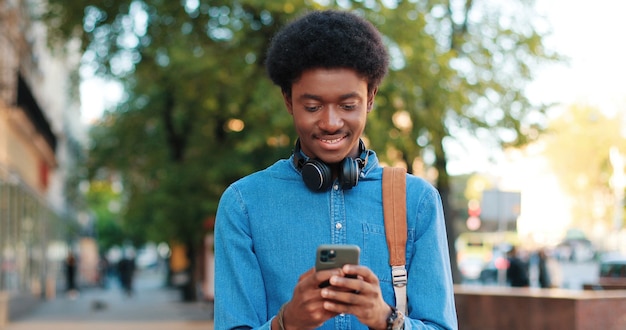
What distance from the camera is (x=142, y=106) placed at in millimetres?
31328

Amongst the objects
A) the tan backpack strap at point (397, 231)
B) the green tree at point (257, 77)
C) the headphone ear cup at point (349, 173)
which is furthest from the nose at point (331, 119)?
the green tree at point (257, 77)

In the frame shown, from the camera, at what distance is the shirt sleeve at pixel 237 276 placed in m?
2.57

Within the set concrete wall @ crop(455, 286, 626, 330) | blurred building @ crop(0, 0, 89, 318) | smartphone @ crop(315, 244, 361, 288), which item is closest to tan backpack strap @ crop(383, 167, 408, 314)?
smartphone @ crop(315, 244, 361, 288)

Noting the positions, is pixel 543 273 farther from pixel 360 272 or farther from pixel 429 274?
pixel 360 272

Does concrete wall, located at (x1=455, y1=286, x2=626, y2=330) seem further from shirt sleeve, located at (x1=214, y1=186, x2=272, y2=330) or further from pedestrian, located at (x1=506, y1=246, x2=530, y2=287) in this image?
shirt sleeve, located at (x1=214, y1=186, x2=272, y2=330)

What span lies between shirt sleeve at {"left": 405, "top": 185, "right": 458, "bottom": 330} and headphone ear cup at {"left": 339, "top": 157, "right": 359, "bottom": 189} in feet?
0.48

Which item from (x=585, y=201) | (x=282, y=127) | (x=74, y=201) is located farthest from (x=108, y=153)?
(x=585, y=201)

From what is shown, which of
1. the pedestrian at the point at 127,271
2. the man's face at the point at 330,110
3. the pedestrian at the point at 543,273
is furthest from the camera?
the pedestrian at the point at 127,271

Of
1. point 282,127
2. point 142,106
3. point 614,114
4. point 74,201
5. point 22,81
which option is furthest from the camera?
point 614,114

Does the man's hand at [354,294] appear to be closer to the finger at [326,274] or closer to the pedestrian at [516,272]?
the finger at [326,274]

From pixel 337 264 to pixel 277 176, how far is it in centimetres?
58

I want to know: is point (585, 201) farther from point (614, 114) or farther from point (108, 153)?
point (108, 153)

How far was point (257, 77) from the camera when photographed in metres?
17.8

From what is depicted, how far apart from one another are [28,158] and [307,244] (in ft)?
108
